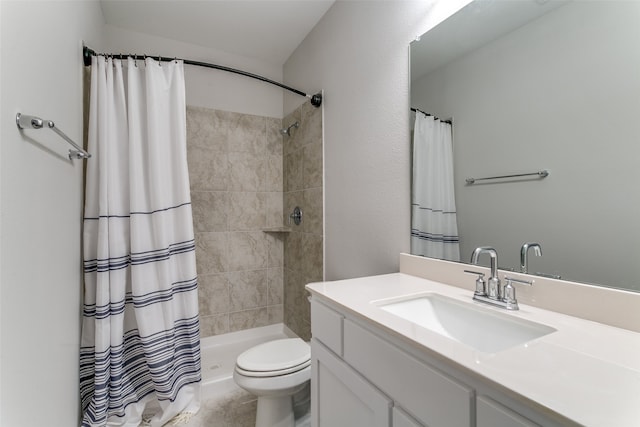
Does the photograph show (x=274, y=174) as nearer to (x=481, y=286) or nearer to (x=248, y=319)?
(x=248, y=319)

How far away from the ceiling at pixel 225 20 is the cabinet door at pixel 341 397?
203cm

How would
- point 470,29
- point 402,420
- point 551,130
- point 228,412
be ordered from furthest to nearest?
point 228,412
point 470,29
point 551,130
point 402,420

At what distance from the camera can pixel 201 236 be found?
227 centimetres

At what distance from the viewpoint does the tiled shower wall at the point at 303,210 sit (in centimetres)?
199

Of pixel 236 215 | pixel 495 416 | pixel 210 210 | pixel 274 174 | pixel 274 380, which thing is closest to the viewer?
pixel 495 416

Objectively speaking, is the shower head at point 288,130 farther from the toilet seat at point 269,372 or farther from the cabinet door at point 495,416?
the cabinet door at point 495,416

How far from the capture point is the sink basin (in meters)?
0.73

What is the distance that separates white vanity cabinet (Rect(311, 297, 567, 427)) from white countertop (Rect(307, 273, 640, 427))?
0.03 m

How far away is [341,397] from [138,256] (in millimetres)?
1228

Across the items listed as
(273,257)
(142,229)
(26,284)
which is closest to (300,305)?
(273,257)

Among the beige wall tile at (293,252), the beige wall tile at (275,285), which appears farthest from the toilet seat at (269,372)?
the beige wall tile at (275,285)

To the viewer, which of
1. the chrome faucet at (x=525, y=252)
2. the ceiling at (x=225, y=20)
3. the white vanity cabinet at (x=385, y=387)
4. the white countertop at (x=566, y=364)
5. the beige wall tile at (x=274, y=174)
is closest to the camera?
the white countertop at (x=566, y=364)

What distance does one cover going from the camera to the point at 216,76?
232 centimetres

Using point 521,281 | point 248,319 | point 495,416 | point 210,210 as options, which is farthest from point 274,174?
point 495,416
